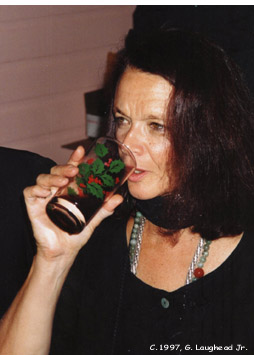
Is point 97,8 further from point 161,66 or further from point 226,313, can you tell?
point 226,313

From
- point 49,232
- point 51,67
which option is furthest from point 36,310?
point 51,67

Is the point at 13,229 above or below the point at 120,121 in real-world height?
below

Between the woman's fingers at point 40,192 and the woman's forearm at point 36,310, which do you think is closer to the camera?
the woman's fingers at point 40,192

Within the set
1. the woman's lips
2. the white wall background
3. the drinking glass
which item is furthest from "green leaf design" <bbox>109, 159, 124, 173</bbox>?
the white wall background

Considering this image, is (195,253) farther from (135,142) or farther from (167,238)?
(135,142)

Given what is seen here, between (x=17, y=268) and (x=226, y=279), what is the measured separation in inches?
26.7

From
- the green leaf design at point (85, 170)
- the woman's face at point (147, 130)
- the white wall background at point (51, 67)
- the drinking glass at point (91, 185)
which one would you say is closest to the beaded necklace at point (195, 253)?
the woman's face at point (147, 130)

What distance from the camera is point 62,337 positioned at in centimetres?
168

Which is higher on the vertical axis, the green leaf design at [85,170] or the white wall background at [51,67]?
the green leaf design at [85,170]

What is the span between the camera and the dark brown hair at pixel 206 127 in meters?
1.52

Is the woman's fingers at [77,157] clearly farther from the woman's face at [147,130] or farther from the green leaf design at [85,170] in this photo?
the woman's face at [147,130]

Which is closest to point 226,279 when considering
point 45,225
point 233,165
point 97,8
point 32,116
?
point 233,165

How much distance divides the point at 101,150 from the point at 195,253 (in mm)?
511

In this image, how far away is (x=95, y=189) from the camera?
1.23 m
